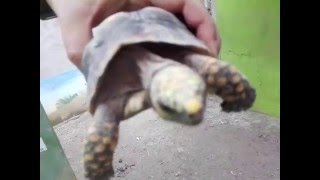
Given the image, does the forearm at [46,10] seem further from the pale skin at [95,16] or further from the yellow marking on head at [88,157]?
the yellow marking on head at [88,157]

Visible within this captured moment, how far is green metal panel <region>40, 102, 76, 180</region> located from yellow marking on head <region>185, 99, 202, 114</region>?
375 mm

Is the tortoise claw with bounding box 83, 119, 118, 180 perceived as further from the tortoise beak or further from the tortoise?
the tortoise beak

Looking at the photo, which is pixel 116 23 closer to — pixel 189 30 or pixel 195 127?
pixel 189 30

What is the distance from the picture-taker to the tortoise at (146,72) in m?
1.14

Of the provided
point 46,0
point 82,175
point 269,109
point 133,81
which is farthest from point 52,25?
point 269,109

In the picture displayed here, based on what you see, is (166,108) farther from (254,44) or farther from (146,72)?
(254,44)

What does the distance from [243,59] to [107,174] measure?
0.43 m

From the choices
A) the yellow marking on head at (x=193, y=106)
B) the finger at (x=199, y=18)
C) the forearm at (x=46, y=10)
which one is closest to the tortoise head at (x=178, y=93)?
the yellow marking on head at (x=193, y=106)

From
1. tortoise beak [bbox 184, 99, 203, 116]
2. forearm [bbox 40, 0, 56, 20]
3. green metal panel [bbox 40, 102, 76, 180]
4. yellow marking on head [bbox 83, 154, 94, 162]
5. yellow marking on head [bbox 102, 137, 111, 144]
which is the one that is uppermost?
forearm [bbox 40, 0, 56, 20]

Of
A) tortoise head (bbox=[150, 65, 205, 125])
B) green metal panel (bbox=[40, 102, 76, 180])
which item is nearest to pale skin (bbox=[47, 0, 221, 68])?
tortoise head (bbox=[150, 65, 205, 125])

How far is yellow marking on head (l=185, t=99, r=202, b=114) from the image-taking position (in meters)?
1.10

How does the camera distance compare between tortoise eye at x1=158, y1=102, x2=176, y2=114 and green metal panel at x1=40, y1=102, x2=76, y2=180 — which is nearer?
tortoise eye at x1=158, y1=102, x2=176, y2=114

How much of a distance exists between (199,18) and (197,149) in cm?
31

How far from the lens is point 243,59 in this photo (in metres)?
1.20
